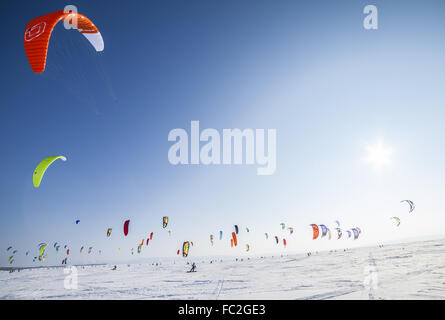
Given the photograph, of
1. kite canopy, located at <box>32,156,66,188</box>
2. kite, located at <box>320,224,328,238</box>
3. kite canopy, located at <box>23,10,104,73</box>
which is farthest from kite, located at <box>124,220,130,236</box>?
kite, located at <box>320,224,328,238</box>

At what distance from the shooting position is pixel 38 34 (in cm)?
870

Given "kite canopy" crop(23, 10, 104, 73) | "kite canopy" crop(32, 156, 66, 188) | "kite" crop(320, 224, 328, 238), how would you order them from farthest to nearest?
1. "kite" crop(320, 224, 328, 238)
2. "kite canopy" crop(32, 156, 66, 188)
3. "kite canopy" crop(23, 10, 104, 73)

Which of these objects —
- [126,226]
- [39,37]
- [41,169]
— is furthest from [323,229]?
[39,37]

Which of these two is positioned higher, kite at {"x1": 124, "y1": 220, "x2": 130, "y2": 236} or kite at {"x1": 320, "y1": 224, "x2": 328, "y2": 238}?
kite at {"x1": 124, "y1": 220, "x2": 130, "y2": 236}

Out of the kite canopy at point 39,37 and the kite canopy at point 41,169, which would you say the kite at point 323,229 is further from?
the kite canopy at point 39,37

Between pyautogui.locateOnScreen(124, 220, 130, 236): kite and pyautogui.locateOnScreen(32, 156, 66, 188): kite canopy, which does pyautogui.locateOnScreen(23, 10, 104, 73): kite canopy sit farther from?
pyautogui.locateOnScreen(124, 220, 130, 236): kite

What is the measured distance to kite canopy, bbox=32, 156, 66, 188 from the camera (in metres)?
11.8

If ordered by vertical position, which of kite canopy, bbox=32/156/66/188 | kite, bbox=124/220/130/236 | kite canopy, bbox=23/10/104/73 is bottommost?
kite, bbox=124/220/130/236

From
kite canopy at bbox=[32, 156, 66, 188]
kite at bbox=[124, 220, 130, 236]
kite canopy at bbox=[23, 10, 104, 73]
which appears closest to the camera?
kite canopy at bbox=[23, 10, 104, 73]

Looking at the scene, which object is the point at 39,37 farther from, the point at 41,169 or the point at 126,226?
the point at 126,226
